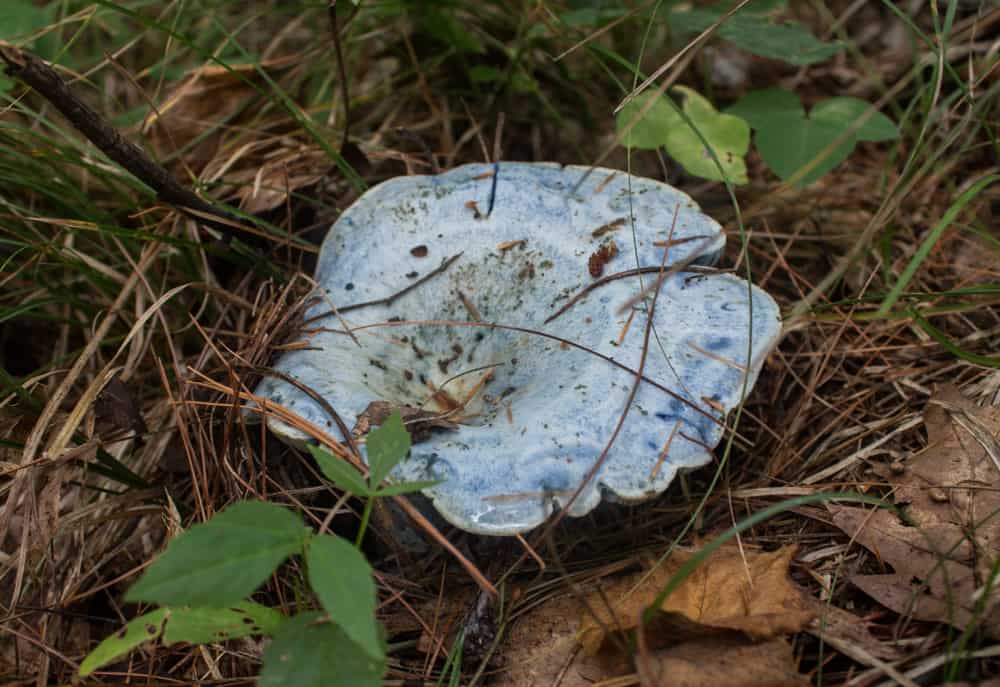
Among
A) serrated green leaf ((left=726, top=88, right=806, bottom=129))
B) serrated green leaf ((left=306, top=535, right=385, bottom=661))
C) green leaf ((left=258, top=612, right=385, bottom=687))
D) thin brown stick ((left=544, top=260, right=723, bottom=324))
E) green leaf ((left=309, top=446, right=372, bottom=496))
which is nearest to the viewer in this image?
serrated green leaf ((left=306, top=535, right=385, bottom=661))

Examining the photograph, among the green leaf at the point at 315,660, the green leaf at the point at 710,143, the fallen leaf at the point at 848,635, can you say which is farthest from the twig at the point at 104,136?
the fallen leaf at the point at 848,635

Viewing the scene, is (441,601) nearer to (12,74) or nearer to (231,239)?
(231,239)

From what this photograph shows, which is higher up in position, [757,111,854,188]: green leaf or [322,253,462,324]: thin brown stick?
[757,111,854,188]: green leaf

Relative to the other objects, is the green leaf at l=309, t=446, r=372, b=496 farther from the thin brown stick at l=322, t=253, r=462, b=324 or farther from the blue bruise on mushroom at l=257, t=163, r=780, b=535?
the thin brown stick at l=322, t=253, r=462, b=324

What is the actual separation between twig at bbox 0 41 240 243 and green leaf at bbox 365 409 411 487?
108 centimetres

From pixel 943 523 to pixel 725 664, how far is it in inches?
26.0

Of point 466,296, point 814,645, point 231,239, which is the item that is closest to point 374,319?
point 466,296

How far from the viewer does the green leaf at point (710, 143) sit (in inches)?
101

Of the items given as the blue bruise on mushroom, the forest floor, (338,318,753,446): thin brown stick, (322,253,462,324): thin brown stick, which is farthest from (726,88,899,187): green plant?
(322,253,462,324): thin brown stick

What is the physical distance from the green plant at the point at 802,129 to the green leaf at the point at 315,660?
73.7 inches

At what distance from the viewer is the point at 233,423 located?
201cm

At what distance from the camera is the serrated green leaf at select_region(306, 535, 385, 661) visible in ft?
3.98

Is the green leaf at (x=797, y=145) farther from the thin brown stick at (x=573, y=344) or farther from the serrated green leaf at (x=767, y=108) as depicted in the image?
the thin brown stick at (x=573, y=344)

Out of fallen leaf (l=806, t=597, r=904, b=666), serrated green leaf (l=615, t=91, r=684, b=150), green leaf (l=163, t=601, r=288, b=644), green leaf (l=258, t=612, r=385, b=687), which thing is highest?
serrated green leaf (l=615, t=91, r=684, b=150)
